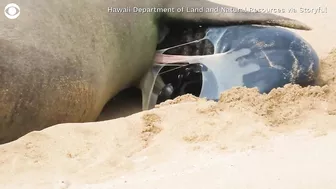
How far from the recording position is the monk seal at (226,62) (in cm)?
426

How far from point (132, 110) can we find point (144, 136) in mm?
1186

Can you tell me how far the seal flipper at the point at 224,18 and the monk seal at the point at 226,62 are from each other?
5 centimetres

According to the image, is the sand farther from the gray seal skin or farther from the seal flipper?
the seal flipper

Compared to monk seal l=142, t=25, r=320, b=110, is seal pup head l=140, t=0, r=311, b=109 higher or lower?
higher

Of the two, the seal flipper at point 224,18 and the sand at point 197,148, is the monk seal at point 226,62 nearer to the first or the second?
the seal flipper at point 224,18

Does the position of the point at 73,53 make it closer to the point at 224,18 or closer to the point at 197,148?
the point at 197,148

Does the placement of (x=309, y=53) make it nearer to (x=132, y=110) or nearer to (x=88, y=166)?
(x=132, y=110)

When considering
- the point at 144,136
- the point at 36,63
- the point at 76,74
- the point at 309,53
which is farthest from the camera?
the point at 309,53

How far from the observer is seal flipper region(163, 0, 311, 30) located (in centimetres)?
469

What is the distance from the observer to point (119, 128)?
3475mm

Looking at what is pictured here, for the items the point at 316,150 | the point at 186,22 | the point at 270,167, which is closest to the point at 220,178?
the point at 270,167

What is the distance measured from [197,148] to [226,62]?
1.35m

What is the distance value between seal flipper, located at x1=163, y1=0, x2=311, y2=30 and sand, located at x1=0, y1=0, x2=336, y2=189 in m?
0.77

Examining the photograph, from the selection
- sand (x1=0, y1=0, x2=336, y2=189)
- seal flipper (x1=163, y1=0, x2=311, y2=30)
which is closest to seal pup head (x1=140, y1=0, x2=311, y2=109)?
seal flipper (x1=163, y1=0, x2=311, y2=30)
